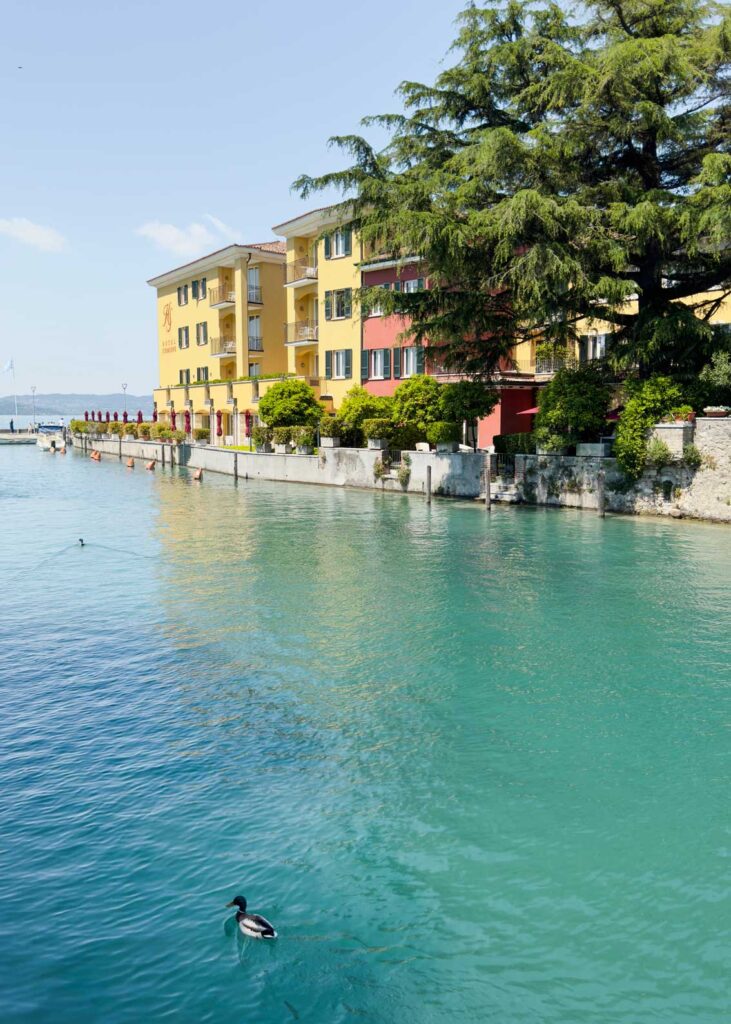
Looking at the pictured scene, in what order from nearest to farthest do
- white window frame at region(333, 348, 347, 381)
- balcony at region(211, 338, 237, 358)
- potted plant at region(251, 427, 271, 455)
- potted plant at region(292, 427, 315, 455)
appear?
potted plant at region(292, 427, 315, 455)
potted plant at region(251, 427, 271, 455)
white window frame at region(333, 348, 347, 381)
balcony at region(211, 338, 237, 358)

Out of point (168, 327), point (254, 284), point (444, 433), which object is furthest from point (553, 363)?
point (168, 327)

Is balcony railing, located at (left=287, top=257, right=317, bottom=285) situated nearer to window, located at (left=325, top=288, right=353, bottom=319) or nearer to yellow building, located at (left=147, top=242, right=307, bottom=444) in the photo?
window, located at (left=325, top=288, right=353, bottom=319)

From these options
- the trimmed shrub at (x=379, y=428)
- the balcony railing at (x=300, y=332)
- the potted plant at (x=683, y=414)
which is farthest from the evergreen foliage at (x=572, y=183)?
the balcony railing at (x=300, y=332)

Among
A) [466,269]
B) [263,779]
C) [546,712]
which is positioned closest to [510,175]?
[466,269]

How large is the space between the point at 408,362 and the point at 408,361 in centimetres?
5

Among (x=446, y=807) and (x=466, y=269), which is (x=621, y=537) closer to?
(x=466, y=269)

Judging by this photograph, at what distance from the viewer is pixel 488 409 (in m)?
36.4

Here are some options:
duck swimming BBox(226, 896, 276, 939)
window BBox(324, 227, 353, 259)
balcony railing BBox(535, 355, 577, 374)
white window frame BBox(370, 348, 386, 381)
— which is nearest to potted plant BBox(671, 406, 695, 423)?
balcony railing BBox(535, 355, 577, 374)

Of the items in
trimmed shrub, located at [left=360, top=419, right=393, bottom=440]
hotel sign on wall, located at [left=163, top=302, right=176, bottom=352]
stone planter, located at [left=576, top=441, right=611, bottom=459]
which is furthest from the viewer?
hotel sign on wall, located at [left=163, top=302, right=176, bottom=352]

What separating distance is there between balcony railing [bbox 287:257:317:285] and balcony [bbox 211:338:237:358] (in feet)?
35.3

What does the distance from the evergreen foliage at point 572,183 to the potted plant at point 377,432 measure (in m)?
7.49

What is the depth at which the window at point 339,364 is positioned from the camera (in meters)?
50.5

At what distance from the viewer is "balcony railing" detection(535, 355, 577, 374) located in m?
38.3

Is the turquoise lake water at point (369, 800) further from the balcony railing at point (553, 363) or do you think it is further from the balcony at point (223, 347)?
the balcony at point (223, 347)
